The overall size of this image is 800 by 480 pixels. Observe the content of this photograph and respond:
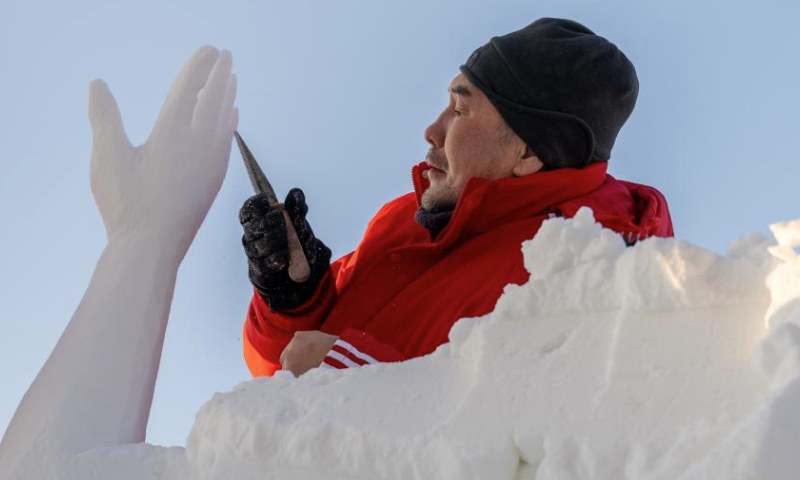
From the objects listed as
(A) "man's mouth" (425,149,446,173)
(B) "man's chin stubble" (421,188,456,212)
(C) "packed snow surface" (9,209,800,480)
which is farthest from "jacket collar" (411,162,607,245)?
(C) "packed snow surface" (9,209,800,480)

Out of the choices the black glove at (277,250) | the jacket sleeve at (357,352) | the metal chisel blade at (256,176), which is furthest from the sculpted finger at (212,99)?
the jacket sleeve at (357,352)

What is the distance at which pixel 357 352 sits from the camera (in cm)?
265

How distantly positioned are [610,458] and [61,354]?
1.45 metres

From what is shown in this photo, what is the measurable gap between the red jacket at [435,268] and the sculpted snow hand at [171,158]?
365mm

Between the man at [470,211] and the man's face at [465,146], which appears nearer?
the man at [470,211]

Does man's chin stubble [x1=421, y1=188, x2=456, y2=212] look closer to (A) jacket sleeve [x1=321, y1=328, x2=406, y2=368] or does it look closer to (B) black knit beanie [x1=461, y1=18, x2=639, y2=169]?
(B) black knit beanie [x1=461, y1=18, x2=639, y2=169]

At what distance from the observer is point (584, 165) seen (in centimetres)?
355

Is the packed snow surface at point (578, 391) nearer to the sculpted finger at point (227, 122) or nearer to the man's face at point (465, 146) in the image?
the sculpted finger at point (227, 122)

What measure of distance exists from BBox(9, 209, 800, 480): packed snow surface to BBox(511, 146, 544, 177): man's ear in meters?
1.40

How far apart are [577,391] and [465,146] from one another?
165 centimetres

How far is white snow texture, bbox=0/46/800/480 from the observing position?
1.67 meters

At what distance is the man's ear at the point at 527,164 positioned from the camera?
3498 mm

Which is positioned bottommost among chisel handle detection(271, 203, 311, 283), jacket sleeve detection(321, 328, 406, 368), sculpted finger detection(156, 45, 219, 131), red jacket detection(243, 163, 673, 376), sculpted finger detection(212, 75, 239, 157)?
jacket sleeve detection(321, 328, 406, 368)

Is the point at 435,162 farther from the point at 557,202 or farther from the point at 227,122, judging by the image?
the point at 227,122
